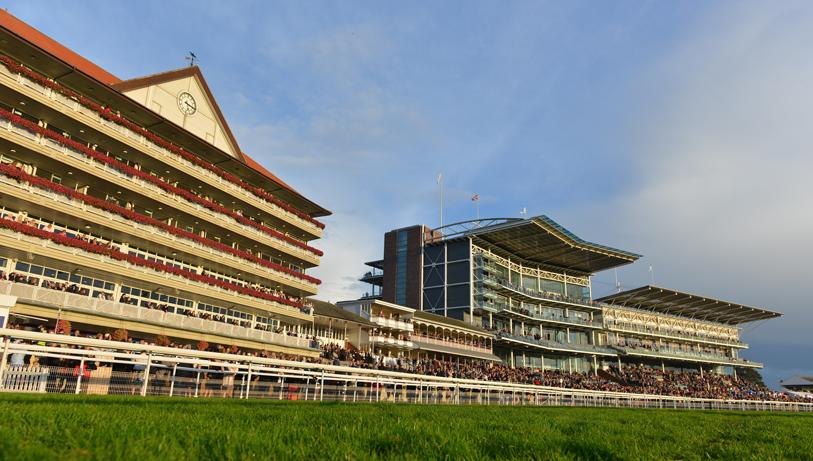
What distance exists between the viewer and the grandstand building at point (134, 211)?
28.8 metres

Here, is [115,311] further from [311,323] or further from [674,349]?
[674,349]

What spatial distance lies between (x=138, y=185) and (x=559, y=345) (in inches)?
2608

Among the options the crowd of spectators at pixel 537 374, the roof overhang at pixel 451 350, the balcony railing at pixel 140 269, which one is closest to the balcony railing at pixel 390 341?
the roof overhang at pixel 451 350

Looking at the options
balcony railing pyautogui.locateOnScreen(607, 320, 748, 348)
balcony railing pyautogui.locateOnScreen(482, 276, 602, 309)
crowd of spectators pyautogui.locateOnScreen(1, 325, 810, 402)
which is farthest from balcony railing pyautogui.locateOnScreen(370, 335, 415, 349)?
balcony railing pyautogui.locateOnScreen(607, 320, 748, 348)

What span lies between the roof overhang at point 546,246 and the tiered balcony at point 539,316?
924cm

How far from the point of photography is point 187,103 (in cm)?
4181

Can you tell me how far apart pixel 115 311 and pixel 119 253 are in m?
3.78

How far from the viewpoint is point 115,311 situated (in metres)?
30.9

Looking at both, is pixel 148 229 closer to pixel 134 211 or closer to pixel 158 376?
pixel 134 211

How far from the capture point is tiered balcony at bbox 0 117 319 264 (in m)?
29.0

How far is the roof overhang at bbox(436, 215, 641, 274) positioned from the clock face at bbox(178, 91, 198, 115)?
46018 mm

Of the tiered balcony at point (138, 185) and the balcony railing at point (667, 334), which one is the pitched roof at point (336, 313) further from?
the balcony railing at point (667, 334)

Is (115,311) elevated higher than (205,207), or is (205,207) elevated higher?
(205,207)

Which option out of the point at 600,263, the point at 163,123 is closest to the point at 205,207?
the point at 163,123
